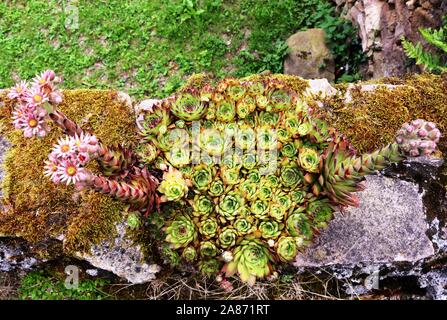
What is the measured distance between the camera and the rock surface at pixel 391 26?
3.59 metres

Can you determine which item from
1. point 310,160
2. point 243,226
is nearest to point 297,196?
point 310,160

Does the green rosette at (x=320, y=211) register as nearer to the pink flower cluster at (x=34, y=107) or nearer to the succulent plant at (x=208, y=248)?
the succulent plant at (x=208, y=248)

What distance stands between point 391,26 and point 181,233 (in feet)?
Answer: 9.29

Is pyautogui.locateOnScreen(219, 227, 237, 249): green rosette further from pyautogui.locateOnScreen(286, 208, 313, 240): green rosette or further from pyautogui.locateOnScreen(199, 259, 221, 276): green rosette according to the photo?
pyautogui.locateOnScreen(286, 208, 313, 240): green rosette

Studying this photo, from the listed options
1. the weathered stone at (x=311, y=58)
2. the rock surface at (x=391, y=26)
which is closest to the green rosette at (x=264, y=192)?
the rock surface at (x=391, y=26)

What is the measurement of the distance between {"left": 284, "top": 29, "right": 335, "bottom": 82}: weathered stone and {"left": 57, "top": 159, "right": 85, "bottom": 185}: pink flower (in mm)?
3247

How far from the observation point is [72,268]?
104 inches

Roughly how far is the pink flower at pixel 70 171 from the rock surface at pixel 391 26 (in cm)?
297

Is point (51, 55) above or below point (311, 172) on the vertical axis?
above

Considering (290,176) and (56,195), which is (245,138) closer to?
(290,176)
